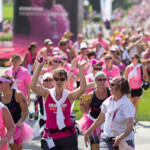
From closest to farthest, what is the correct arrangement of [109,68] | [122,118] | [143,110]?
[122,118]
[109,68]
[143,110]

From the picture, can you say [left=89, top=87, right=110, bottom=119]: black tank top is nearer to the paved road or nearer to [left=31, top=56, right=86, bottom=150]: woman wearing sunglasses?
[left=31, top=56, right=86, bottom=150]: woman wearing sunglasses

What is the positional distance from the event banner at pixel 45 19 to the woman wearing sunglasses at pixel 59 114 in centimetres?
1659

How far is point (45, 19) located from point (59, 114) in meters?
17.2

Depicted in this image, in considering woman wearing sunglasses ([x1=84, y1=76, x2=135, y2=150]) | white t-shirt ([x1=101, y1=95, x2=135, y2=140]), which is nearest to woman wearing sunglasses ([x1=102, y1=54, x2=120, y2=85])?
woman wearing sunglasses ([x1=84, y1=76, x2=135, y2=150])

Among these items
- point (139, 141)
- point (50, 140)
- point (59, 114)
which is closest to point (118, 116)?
point (59, 114)

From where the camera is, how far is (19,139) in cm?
711

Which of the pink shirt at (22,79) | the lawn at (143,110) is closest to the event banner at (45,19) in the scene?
the lawn at (143,110)

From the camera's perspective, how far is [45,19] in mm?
22766

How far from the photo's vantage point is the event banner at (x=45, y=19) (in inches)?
891

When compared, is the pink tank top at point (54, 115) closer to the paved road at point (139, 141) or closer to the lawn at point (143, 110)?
the paved road at point (139, 141)

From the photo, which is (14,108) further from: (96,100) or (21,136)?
(96,100)

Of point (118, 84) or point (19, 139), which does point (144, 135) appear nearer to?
point (19, 139)

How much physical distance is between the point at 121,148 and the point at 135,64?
5785 mm

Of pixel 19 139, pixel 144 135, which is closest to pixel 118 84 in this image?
pixel 19 139
